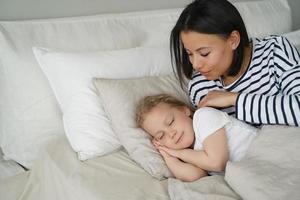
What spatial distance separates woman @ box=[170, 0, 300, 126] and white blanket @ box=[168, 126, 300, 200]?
103 millimetres

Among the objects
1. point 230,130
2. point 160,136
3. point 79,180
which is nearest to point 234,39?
point 230,130

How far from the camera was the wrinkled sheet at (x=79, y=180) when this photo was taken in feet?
3.51

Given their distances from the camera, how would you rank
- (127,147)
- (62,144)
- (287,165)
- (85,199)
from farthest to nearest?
(62,144) → (127,147) → (85,199) → (287,165)

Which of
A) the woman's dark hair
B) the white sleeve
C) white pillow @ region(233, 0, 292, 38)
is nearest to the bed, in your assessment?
the white sleeve

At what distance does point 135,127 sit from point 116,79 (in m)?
0.21

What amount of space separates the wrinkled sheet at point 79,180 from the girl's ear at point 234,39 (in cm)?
54

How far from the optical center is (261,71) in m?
1.29

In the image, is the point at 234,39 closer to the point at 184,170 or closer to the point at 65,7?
the point at 184,170

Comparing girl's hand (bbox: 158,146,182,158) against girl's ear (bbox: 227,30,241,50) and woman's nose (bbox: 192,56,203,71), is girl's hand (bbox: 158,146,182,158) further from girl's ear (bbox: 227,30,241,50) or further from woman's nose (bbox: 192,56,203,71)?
girl's ear (bbox: 227,30,241,50)

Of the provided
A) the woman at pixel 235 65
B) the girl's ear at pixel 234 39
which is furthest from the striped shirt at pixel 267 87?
the girl's ear at pixel 234 39

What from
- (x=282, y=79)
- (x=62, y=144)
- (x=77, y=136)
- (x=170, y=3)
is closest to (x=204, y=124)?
(x=282, y=79)

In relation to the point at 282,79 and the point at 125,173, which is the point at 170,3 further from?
the point at 125,173

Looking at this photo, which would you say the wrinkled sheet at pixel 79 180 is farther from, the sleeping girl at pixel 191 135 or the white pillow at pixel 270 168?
the white pillow at pixel 270 168

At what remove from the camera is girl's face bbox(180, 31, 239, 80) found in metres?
1.18
